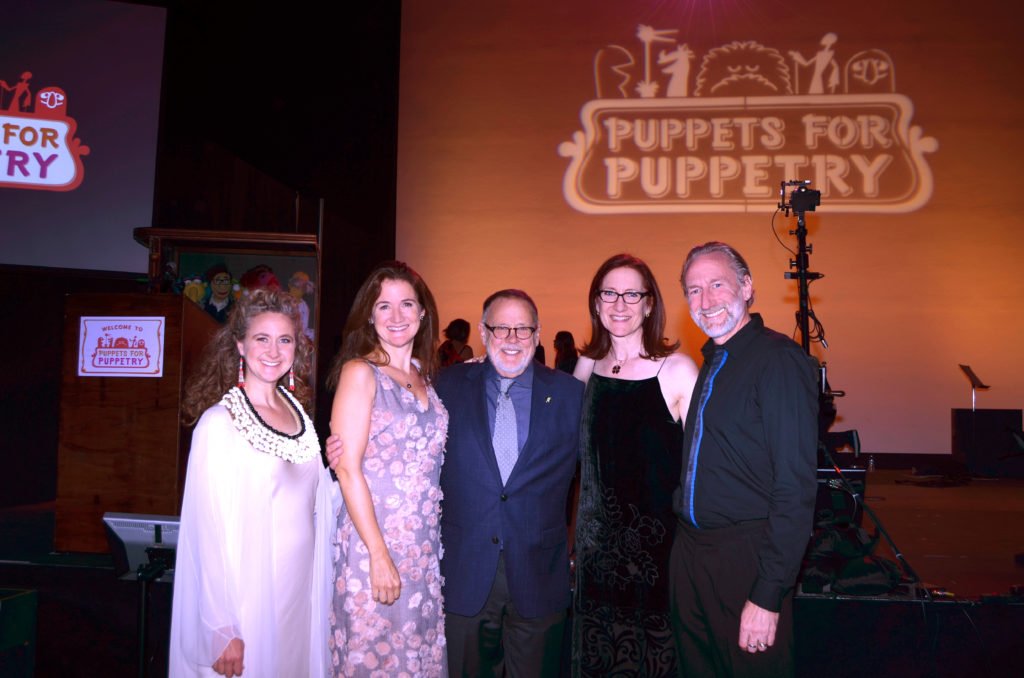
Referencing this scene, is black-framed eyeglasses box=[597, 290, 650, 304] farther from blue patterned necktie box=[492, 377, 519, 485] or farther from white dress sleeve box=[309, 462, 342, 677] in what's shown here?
white dress sleeve box=[309, 462, 342, 677]

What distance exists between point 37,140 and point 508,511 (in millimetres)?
5692

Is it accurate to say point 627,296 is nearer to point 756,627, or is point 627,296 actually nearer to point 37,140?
point 756,627

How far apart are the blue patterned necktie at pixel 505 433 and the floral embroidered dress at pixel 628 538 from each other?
25cm

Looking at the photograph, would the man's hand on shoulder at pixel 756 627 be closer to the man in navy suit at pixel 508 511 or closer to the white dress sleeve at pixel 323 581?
the man in navy suit at pixel 508 511

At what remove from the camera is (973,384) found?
7.92m

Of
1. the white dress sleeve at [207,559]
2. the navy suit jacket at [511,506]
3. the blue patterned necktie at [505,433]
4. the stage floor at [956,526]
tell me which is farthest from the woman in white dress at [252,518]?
the stage floor at [956,526]

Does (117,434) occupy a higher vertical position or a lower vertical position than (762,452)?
lower

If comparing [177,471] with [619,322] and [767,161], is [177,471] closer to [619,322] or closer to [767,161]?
[619,322]

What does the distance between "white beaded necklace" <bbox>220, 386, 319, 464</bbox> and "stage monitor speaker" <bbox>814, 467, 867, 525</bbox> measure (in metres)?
3.24

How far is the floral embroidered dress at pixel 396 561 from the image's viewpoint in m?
1.97

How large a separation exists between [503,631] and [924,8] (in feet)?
29.9

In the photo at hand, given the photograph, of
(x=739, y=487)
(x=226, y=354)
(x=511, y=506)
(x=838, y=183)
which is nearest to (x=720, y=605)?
(x=739, y=487)

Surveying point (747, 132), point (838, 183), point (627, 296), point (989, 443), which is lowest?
point (989, 443)

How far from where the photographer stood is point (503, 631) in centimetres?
210
